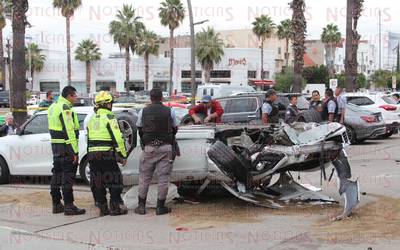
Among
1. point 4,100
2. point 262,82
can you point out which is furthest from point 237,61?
point 4,100

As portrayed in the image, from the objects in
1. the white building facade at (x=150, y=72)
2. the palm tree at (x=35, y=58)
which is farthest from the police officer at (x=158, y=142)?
the palm tree at (x=35, y=58)

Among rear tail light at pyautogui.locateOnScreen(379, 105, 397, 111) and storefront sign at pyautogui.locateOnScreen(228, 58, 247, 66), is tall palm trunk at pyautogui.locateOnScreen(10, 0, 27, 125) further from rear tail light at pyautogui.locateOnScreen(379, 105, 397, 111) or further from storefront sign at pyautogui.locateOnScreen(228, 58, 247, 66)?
storefront sign at pyautogui.locateOnScreen(228, 58, 247, 66)

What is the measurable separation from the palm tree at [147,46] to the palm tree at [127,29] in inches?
75.7

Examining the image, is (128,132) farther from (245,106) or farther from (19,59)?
(245,106)

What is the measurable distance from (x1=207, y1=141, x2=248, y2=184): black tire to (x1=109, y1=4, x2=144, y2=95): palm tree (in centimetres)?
5604

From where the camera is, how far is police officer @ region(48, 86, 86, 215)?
840cm

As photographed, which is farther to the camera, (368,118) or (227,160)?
(368,118)

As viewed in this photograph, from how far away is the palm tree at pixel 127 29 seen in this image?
64062 millimetres

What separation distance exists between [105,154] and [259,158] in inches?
87.9

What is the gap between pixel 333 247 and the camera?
6293mm

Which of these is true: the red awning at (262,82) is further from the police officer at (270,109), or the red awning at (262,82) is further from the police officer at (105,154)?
the police officer at (105,154)

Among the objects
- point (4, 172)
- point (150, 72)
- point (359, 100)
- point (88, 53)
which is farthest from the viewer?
point (150, 72)

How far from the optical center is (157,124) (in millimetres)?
8086

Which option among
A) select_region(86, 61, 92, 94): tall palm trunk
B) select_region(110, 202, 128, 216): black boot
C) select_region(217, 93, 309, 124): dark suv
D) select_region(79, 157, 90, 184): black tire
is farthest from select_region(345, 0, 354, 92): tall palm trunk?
select_region(86, 61, 92, 94): tall palm trunk
